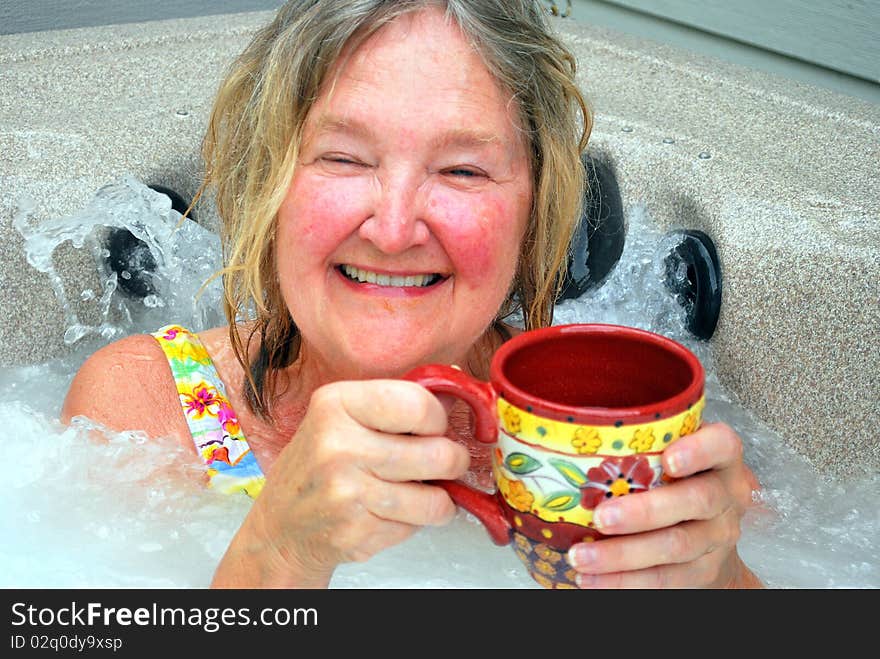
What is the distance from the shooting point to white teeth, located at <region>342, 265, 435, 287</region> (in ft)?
4.35

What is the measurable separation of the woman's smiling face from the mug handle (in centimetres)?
40

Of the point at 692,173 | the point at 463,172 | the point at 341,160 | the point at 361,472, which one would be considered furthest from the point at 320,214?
the point at 692,173

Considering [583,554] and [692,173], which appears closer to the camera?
[583,554]

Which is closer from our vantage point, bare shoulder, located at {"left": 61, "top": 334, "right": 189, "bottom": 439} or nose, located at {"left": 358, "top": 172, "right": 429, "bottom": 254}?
nose, located at {"left": 358, "top": 172, "right": 429, "bottom": 254}

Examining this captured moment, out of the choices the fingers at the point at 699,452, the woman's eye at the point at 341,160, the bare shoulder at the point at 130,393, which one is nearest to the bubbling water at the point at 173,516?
the bare shoulder at the point at 130,393

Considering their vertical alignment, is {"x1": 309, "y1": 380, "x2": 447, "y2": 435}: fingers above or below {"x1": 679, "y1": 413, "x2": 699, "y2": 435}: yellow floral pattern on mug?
below

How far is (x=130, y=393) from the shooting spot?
166cm

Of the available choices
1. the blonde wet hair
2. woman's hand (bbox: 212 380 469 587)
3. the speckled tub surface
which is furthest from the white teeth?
the speckled tub surface

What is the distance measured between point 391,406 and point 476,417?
75mm

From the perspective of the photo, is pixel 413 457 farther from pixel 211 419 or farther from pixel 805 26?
pixel 805 26

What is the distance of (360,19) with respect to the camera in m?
1.33

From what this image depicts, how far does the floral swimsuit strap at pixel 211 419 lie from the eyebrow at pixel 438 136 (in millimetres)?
539

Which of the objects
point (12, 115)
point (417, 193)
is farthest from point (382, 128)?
point (12, 115)

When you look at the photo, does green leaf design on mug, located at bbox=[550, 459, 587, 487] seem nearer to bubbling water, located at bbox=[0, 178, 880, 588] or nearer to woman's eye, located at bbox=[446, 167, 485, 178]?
woman's eye, located at bbox=[446, 167, 485, 178]
